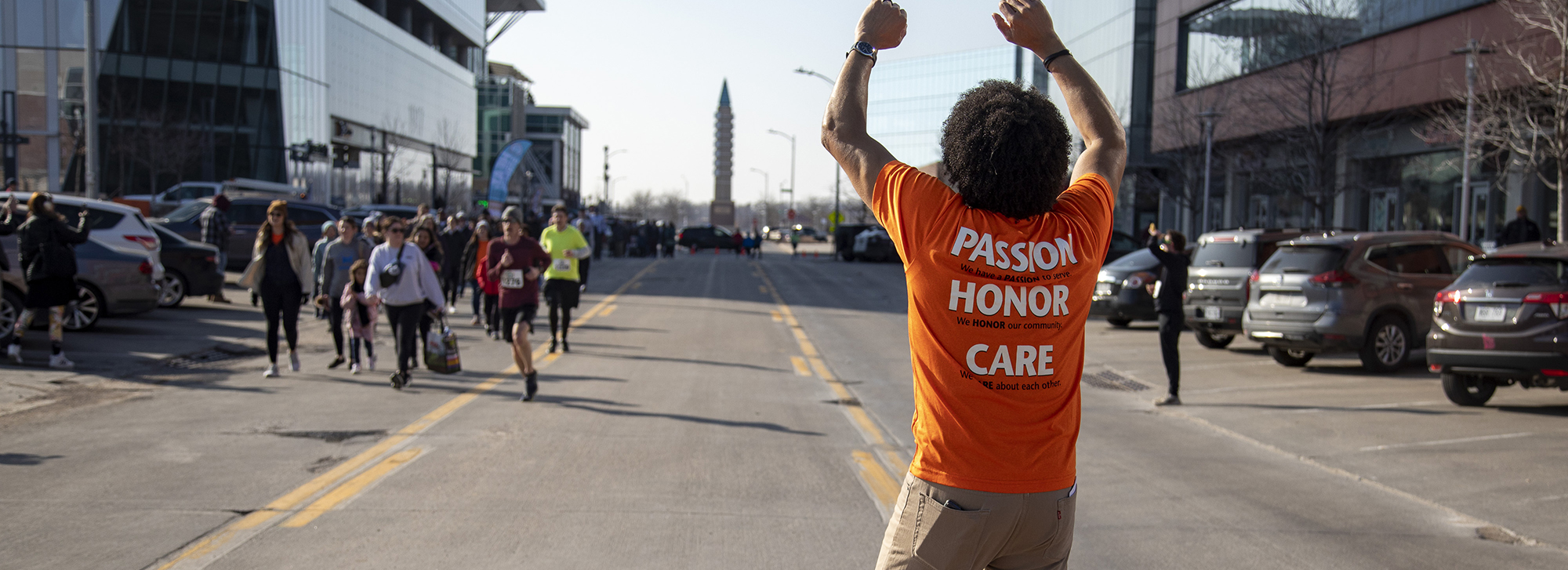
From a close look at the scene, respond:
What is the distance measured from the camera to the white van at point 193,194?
103ft

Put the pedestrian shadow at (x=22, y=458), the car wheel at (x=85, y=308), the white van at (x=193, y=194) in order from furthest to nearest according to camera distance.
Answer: the white van at (x=193, y=194), the car wheel at (x=85, y=308), the pedestrian shadow at (x=22, y=458)

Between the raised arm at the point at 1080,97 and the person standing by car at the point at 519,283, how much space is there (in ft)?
25.9

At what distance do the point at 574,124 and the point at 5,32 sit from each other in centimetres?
9726

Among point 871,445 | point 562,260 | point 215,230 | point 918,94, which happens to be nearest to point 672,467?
point 871,445

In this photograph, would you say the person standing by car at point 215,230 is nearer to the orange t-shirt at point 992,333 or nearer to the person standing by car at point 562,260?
the person standing by car at point 562,260

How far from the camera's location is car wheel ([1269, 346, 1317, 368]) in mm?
14562

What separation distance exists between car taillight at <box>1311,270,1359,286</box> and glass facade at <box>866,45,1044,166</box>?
2847 inches

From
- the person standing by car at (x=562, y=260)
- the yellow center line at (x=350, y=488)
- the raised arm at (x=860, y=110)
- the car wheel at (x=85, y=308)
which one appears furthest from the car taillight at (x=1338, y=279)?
the car wheel at (x=85, y=308)

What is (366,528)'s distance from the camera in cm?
574

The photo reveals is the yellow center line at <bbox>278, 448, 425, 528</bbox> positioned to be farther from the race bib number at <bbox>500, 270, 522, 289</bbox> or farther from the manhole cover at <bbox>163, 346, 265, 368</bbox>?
the manhole cover at <bbox>163, 346, 265, 368</bbox>

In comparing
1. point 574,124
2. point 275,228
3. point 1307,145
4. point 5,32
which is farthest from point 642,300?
point 574,124

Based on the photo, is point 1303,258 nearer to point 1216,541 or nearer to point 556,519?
point 1216,541

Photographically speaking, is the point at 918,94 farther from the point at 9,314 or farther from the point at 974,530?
the point at 974,530

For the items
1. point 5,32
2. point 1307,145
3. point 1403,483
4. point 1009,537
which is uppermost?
point 5,32
